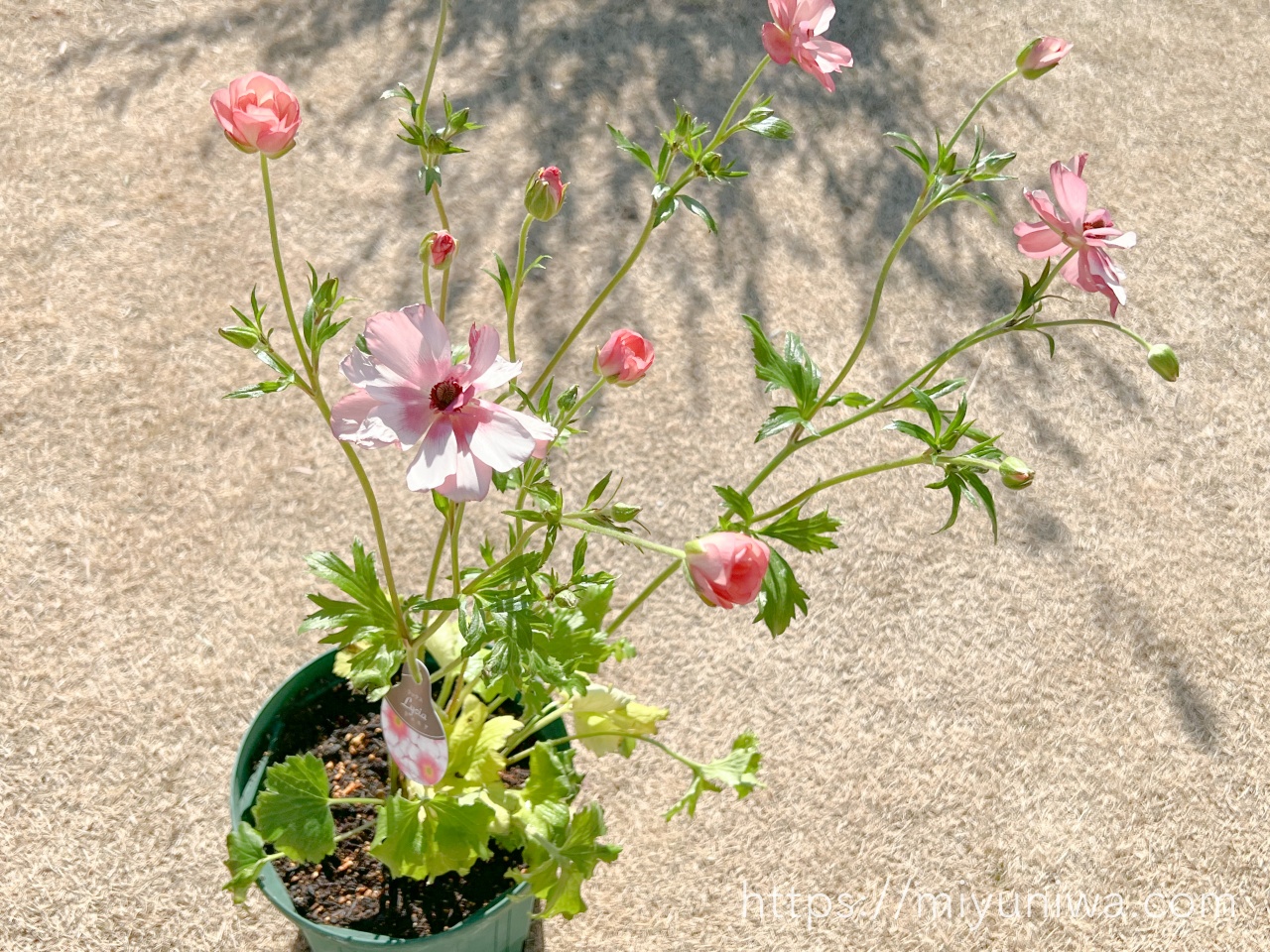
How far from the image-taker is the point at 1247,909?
6.02 feet

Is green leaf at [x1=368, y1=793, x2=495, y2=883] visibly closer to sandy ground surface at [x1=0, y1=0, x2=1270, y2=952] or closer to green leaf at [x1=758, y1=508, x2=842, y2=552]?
green leaf at [x1=758, y1=508, x2=842, y2=552]

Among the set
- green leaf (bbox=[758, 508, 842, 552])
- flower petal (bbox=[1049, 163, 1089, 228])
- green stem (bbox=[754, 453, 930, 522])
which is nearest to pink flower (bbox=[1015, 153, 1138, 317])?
flower petal (bbox=[1049, 163, 1089, 228])

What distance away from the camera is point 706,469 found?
7.39 ft

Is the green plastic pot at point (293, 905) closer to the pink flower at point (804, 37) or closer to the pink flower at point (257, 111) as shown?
the pink flower at point (257, 111)

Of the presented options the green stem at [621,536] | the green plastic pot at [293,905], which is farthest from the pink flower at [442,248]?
the green plastic pot at [293,905]

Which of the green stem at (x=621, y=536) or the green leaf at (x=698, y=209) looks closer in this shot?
the green stem at (x=621, y=536)

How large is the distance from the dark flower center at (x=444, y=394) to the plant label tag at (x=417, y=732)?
14.1 inches

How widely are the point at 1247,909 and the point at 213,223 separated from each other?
2.30 meters

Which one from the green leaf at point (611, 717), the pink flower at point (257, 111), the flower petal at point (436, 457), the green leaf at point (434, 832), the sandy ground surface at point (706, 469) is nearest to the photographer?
the flower petal at point (436, 457)

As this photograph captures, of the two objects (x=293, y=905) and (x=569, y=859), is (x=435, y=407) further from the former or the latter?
(x=293, y=905)

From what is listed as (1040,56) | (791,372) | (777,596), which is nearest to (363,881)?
(777,596)

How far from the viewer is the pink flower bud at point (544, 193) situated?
3.61 feet

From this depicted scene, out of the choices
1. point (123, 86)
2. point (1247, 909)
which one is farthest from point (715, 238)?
point (1247, 909)

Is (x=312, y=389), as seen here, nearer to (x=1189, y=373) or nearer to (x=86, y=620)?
(x=86, y=620)
